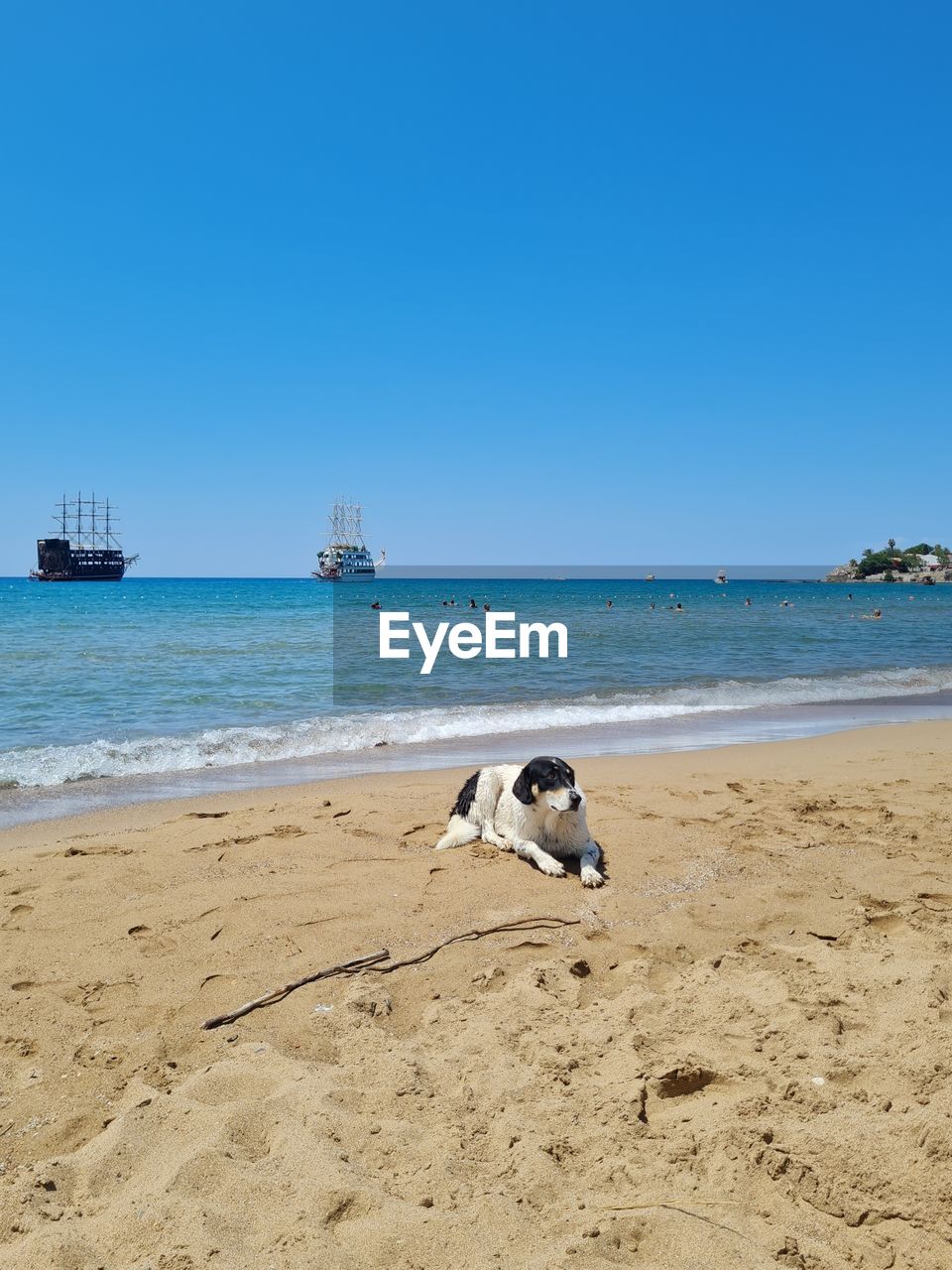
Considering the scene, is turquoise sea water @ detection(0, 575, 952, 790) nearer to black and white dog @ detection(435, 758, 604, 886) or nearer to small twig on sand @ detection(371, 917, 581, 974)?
black and white dog @ detection(435, 758, 604, 886)

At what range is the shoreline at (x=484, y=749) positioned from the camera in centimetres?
836

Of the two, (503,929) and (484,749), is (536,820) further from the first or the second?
(484,749)

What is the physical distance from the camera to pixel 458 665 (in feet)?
67.8

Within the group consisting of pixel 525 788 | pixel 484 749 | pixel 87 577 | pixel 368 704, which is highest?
pixel 87 577

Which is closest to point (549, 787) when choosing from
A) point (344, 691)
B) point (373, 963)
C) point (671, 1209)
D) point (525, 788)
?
point (525, 788)

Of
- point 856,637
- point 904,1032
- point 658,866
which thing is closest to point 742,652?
point 856,637

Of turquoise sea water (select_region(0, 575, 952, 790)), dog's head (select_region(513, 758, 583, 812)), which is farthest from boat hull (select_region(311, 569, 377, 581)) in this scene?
dog's head (select_region(513, 758, 583, 812))

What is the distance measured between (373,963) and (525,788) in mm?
2020

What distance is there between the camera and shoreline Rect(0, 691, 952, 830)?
8.36 metres

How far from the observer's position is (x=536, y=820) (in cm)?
582

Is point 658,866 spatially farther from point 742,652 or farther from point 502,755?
point 742,652

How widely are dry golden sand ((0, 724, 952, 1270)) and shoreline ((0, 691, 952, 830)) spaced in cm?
246

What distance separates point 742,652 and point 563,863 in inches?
788

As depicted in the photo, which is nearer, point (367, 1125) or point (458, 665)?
point (367, 1125)
